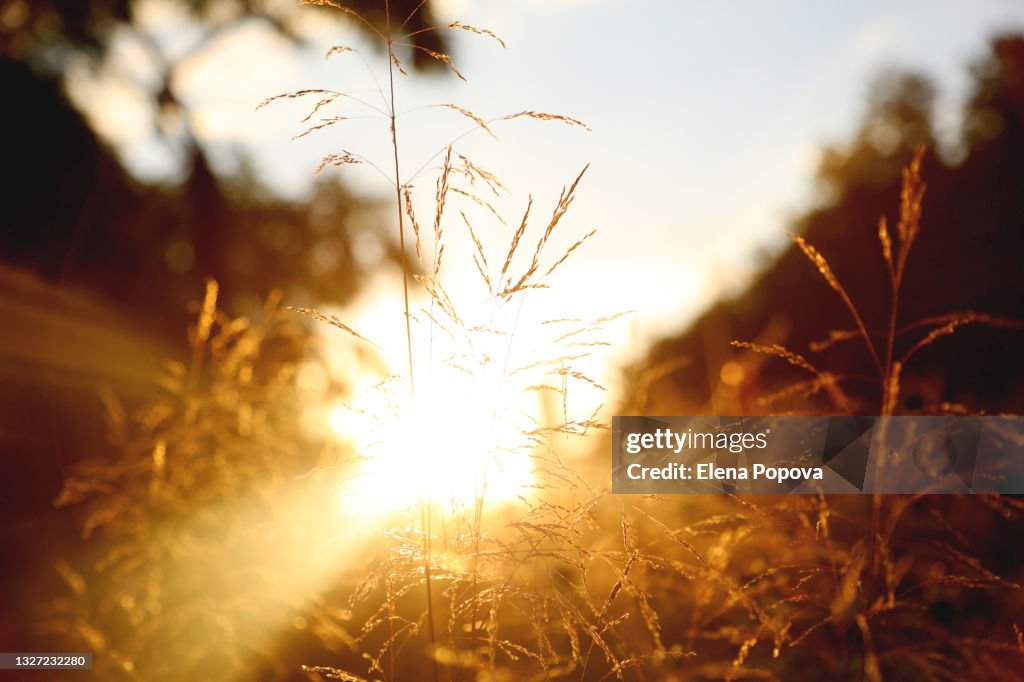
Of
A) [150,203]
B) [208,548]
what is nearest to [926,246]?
[150,203]

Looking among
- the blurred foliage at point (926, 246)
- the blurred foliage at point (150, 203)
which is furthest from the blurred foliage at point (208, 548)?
the blurred foliage at point (926, 246)

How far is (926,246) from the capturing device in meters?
14.2

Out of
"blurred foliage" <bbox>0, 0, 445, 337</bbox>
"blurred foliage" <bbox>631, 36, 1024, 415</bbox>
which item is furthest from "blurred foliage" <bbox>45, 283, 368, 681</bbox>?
"blurred foliage" <bbox>631, 36, 1024, 415</bbox>

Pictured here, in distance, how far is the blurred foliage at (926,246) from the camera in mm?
11391

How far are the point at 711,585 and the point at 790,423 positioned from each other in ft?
2.30

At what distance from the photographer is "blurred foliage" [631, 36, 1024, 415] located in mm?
11391

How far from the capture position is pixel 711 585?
175cm

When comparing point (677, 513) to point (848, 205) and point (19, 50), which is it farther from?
point (848, 205)

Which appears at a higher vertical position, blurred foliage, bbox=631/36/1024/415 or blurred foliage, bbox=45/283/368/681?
blurred foliage, bbox=631/36/1024/415

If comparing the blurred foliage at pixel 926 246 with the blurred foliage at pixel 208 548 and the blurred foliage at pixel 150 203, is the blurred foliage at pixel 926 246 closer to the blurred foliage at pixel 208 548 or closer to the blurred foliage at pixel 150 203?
the blurred foliage at pixel 150 203

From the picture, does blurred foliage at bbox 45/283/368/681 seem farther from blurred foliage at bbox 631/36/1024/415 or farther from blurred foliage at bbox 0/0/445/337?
blurred foliage at bbox 631/36/1024/415

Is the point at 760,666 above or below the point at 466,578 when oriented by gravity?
below

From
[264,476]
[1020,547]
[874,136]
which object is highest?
[874,136]

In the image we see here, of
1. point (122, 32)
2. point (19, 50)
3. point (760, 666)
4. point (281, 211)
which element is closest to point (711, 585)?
point (760, 666)
